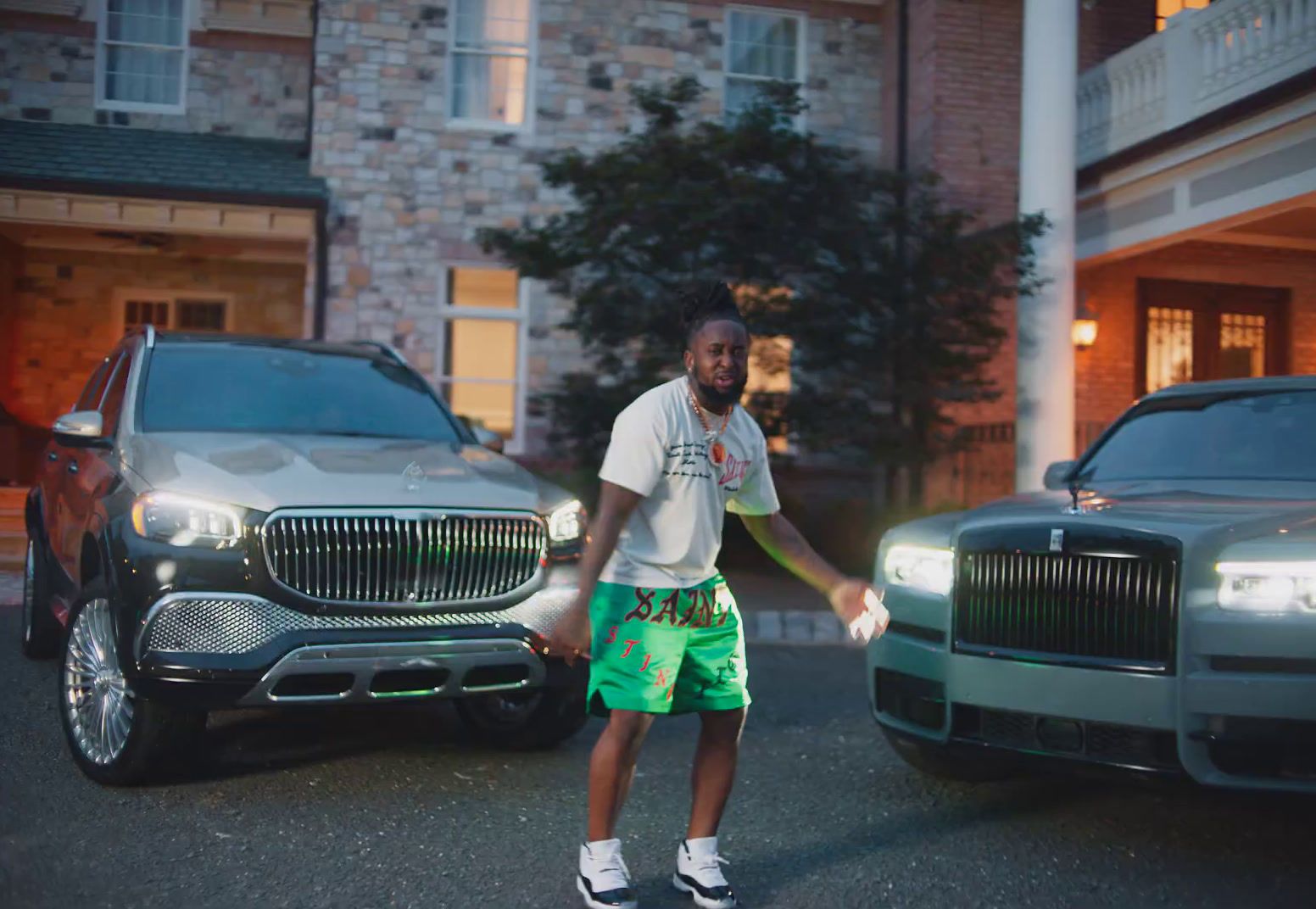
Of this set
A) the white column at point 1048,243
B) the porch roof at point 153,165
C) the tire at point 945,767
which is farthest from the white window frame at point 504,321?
the tire at point 945,767

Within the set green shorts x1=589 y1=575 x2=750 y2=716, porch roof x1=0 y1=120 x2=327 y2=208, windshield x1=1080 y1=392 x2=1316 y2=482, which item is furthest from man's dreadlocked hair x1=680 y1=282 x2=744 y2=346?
porch roof x1=0 y1=120 x2=327 y2=208

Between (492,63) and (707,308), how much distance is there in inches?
488

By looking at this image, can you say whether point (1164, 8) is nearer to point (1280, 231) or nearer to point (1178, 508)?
point (1280, 231)

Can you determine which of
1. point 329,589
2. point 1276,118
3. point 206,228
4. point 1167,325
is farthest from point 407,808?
point 1167,325

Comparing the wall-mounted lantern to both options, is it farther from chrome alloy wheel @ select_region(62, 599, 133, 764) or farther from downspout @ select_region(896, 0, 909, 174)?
chrome alloy wheel @ select_region(62, 599, 133, 764)

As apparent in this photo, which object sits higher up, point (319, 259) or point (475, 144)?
point (475, 144)

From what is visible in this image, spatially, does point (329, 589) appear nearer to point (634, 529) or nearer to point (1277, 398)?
point (634, 529)

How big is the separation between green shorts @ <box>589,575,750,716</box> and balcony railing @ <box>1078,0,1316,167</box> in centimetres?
900

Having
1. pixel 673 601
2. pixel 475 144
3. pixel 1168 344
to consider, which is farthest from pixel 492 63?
pixel 673 601

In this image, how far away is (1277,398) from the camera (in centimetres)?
564

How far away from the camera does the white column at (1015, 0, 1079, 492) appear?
11.8 meters

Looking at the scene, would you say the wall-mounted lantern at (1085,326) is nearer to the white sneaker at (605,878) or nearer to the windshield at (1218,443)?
the windshield at (1218,443)

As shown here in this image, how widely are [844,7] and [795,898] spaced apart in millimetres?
14144

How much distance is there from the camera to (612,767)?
3.62 meters
